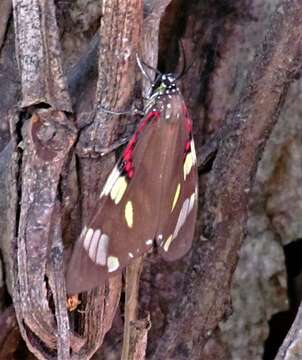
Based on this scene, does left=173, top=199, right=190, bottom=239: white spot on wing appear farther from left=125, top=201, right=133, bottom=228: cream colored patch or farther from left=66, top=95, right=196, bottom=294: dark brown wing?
left=125, top=201, right=133, bottom=228: cream colored patch

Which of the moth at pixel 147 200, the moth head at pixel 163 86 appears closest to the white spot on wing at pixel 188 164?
the moth at pixel 147 200

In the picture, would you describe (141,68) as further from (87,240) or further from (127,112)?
(87,240)

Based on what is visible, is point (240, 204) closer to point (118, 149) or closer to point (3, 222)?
point (118, 149)

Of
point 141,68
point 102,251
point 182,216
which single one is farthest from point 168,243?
point 141,68

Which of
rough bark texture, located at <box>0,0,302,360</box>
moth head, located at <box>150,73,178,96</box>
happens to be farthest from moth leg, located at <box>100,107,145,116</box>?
moth head, located at <box>150,73,178,96</box>

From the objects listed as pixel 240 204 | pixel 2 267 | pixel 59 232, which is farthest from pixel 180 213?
pixel 2 267

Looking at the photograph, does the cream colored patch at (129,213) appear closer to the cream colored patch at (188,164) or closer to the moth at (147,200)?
the moth at (147,200)
